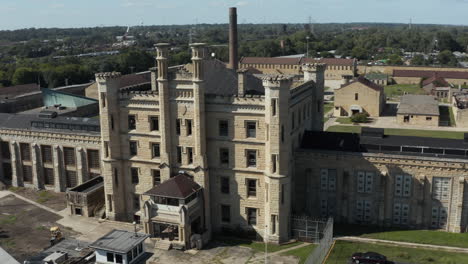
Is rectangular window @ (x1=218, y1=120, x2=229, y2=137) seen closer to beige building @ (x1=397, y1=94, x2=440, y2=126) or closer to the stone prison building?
the stone prison building

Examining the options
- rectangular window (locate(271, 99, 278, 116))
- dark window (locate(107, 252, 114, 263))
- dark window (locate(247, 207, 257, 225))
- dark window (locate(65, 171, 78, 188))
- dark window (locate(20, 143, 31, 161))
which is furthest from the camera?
dark window (locate(20, 143, 31, 161))

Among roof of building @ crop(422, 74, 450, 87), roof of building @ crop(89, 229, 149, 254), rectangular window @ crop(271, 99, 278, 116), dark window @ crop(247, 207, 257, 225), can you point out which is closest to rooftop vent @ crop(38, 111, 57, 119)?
roof of building @ crop(89, 229, 149, 254)

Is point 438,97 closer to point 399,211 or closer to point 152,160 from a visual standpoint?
point 399,211

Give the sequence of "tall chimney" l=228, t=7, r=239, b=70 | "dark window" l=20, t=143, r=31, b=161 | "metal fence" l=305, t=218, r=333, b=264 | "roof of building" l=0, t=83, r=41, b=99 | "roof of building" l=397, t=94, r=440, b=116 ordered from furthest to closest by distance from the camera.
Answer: "roof of building" l=0, t=83, r=41, b=99 < "roof of building" l=397, t=94, r=440, b=116 < "tall chimney" l=228, t=7, r=239, b=70 < "dark window" l=20, t=143, r=31, b=161 < "metal fence" l=305, t=218, r=333, b=264

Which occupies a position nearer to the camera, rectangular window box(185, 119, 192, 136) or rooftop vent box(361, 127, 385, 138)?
rectangular window box(185, 119, 192, 136)

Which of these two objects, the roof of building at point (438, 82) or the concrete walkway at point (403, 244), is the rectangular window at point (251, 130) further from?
the roof of building at point (438, 82)

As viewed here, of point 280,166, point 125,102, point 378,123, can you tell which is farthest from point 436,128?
point 125,102

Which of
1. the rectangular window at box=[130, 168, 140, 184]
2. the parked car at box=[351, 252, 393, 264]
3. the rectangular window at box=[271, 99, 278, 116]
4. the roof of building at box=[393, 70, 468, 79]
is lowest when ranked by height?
the parked car at box=[351, 252, 393, 264]
